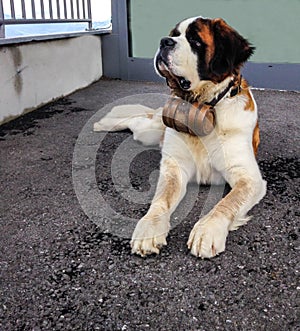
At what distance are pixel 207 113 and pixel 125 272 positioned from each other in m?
0.79

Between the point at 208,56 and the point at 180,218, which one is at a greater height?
the point at 208,56

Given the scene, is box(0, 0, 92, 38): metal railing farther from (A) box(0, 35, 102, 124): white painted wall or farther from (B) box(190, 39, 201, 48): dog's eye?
(B) box(190, 39, 201, 48): dog's eye

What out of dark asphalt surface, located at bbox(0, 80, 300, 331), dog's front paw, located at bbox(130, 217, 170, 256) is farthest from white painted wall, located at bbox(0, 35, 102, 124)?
dog's front paw, located at bbox(130, 217, 170, 256)

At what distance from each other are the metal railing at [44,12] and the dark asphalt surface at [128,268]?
6.01 feet

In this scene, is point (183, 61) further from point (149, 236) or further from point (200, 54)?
point (149, 236)

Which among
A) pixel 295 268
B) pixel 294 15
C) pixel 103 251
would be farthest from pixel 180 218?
pixel 294 15

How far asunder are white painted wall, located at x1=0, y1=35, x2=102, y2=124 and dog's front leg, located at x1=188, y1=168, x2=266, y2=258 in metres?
2.03

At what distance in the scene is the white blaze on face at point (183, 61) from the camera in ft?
5.45

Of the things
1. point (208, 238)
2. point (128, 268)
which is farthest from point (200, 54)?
point (128, 268)

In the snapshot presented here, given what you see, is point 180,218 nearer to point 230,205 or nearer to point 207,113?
point 230,205

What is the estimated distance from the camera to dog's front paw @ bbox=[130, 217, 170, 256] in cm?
135

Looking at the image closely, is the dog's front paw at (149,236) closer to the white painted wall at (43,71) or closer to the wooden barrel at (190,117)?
the wooden barrel at (190,117)

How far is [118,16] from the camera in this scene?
4625 mm

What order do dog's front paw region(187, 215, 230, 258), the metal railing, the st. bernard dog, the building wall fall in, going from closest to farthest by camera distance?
dog's front paw region(187, 215, 230, 258)
the st. bernard dog
the metal railing
the building wall
